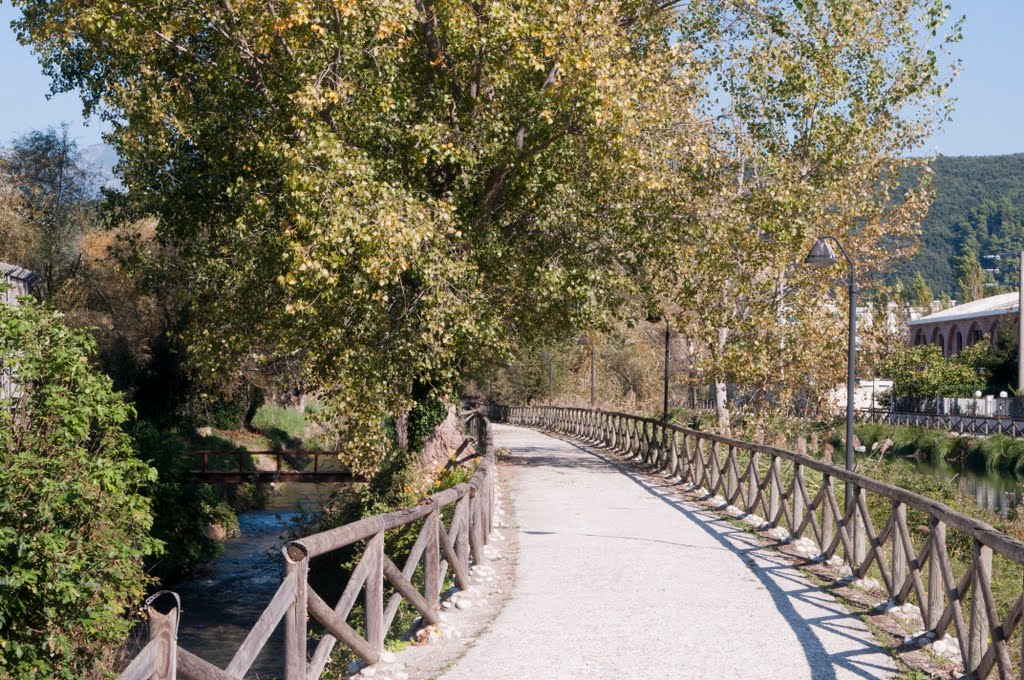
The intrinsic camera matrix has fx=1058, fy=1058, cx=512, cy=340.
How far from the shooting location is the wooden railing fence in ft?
156

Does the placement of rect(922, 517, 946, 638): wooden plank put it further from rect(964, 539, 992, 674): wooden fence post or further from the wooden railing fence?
the wooden railing fence

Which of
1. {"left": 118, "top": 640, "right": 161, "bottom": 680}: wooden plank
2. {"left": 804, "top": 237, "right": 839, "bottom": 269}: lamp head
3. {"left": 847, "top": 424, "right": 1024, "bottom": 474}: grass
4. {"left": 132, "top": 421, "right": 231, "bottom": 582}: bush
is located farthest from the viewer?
{"left": 847, "top": 424, "right": 1024, "bottom": 474}: grass

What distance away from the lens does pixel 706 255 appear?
22.5 m

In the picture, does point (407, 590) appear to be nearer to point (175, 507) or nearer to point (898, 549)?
point (898, 549)

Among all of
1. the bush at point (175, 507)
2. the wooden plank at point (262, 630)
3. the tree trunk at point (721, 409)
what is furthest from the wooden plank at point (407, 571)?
the tree trunk at point (721, 409)

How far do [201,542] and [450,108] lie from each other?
39.8 ft

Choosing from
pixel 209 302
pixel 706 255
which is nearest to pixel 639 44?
pixel 706 255

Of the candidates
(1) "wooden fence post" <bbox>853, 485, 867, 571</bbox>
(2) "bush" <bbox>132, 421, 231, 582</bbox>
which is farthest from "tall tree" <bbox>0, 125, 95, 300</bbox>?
(1) "wooden fence post" <bbox>853, 485, 867, 571</bbox>

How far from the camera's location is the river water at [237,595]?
60.0 feet

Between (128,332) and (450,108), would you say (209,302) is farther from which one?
(128,332)

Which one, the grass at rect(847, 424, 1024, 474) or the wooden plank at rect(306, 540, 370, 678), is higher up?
the wooden plank at rect(306, 540, 370, 678)

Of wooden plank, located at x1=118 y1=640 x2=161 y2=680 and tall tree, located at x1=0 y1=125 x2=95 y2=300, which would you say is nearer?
wooden plank, located at x1=118 y1=640 x2=161 y2=680

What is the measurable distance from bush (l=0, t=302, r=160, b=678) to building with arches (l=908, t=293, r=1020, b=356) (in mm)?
64159

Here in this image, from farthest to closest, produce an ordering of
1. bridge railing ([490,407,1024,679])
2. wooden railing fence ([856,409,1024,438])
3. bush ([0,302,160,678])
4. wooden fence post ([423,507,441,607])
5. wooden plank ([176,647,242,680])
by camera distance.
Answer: wooden railing fence ([856,409,1024,438]) → wooden fence post ([423,507,441,607]) → bush ([0,302,160,678]) → bridge railing ([490,407,1024,679]) → wooden plank ([176,647,242,680])
